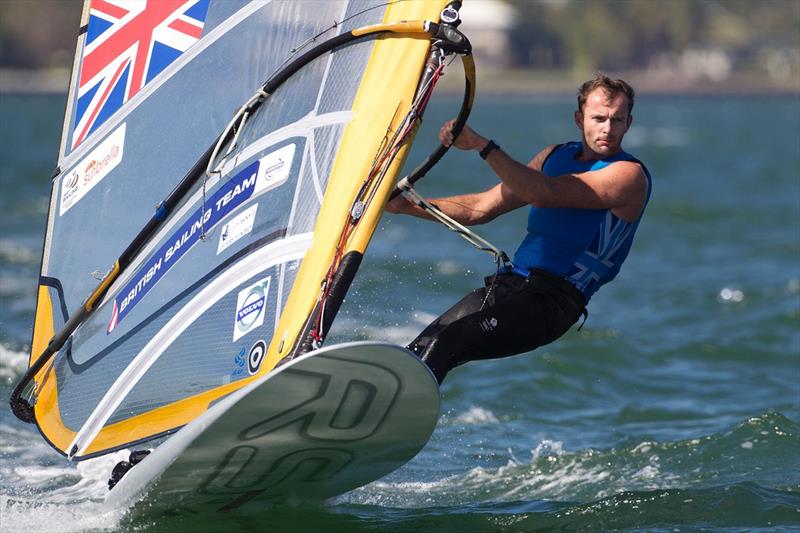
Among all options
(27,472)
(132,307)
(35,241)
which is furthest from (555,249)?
(35,241)

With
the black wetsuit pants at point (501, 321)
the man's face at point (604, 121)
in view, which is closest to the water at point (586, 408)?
the black wetsuit pants at point (501, 321)

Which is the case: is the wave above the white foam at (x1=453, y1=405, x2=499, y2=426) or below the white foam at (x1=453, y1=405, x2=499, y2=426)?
above

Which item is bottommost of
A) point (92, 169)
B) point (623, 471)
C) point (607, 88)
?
point (623, 471)

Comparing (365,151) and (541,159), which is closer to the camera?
(365,151)

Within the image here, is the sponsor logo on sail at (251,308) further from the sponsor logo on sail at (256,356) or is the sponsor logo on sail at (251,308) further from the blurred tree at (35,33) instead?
the blurred tree at (35,33)

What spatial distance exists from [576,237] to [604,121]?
407 mm

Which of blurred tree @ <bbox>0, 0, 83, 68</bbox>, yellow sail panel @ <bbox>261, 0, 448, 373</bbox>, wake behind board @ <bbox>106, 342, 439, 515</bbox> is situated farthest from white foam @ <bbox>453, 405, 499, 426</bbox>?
blurred tree @ <bbox>0, 0, 83, 68</bbox>

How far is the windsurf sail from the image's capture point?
4277 millimetres

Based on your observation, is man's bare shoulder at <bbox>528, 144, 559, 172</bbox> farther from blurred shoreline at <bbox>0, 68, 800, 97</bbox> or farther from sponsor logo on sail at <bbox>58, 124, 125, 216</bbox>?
blurred shoreline at <bbox>0, 68, 800, 97</bbox>

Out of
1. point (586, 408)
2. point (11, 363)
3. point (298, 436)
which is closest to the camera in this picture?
point (298, 436)

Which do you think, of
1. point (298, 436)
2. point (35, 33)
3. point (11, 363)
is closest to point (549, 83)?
point (35, 33)

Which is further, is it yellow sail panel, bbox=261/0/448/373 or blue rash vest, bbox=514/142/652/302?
blue rash vest, bbox=514/142/652/302

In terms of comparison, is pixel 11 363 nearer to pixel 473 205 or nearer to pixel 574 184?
pixel 473 205

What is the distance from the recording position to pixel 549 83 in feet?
304
